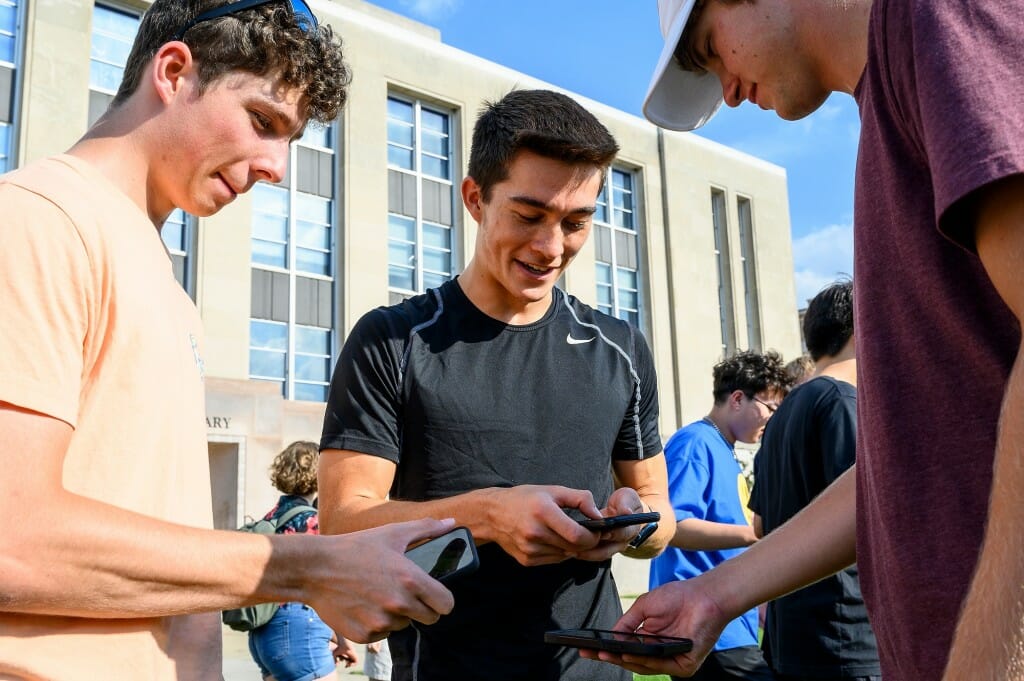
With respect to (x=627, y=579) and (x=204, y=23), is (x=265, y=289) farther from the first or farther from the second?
(x=204, y=23)

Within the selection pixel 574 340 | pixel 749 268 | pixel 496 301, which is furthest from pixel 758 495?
pixel 749 268

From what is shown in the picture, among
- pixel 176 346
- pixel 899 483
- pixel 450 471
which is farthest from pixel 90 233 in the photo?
pixel 899 483

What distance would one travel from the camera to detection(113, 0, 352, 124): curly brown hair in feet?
6.86

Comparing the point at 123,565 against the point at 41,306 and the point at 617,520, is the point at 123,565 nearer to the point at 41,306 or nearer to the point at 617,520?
the point at 41,306

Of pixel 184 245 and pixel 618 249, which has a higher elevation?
pixel 618 249

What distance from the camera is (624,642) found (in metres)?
1.95

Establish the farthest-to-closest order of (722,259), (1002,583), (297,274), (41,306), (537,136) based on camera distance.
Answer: (722,259), (297,274), (537,136), (41,306), (1002,583)

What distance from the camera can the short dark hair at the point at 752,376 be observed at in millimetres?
6062

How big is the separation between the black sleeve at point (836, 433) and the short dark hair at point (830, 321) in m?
0.55

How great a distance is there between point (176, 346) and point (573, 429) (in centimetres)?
→ 127

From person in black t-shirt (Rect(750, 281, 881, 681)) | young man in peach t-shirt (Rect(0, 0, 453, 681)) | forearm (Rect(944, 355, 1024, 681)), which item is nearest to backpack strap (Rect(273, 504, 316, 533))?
person in black t-shirt (Rect(750, 281, 881, 681))

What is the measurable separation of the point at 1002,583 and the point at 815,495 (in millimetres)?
3209

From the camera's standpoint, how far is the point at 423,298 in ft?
9.57

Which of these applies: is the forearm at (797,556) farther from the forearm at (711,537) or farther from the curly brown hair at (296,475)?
the curly brown hair at (296,475)
